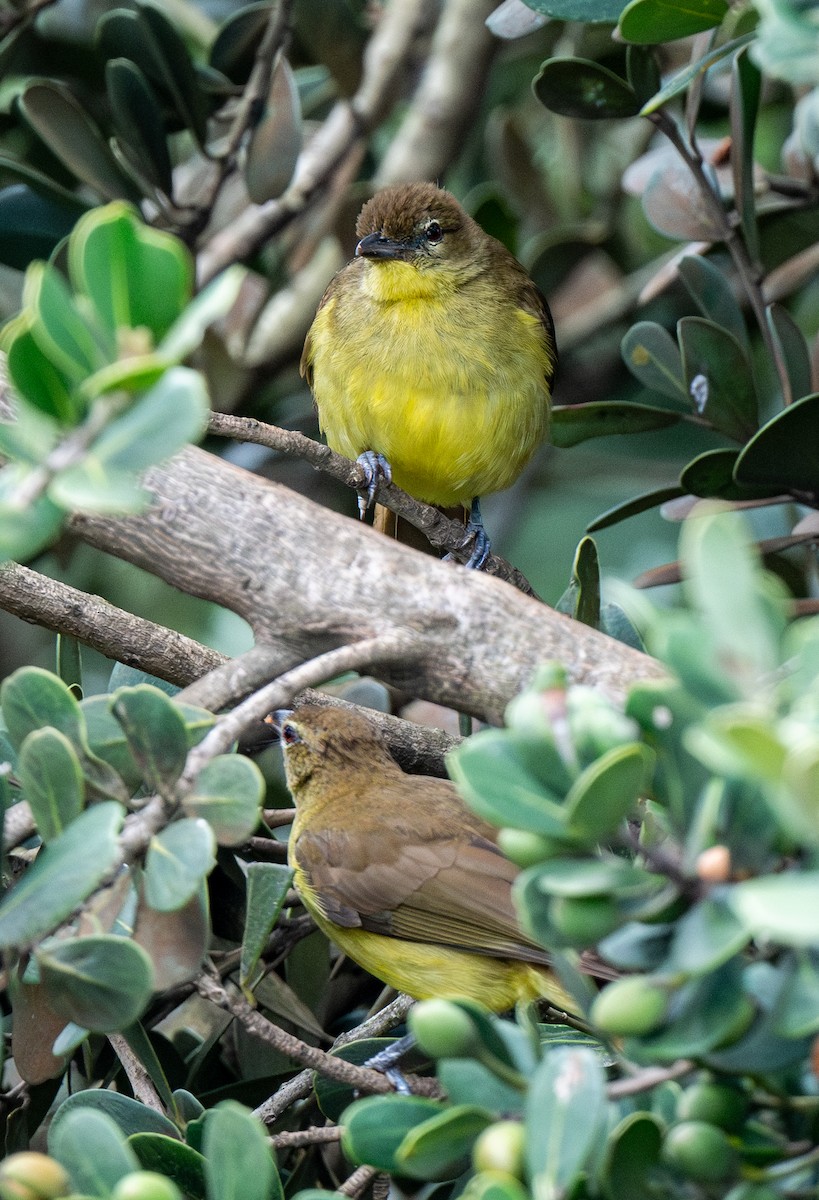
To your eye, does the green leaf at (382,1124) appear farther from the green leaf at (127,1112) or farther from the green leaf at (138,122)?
the green leaf at (138,122)

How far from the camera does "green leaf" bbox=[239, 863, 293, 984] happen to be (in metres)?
1.90

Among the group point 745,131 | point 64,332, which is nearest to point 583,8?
point 745,131

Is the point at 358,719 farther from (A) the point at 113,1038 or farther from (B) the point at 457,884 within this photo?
(A) the point at 113,1038

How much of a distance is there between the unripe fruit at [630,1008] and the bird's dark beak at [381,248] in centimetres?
313

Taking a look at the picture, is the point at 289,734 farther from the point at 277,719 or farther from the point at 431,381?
the point at 431,381

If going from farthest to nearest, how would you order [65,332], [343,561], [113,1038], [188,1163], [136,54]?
[136,54] → [113,1038] → [343,561] → [188,1163] → [65,332]

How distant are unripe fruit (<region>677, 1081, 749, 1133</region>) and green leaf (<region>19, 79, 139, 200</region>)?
319 centimetres

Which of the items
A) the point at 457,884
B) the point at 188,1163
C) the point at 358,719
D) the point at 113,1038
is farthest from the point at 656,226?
the point at 188,1163

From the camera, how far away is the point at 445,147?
4914 mm

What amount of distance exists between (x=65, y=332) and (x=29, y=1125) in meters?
1.67

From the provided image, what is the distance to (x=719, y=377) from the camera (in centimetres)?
295

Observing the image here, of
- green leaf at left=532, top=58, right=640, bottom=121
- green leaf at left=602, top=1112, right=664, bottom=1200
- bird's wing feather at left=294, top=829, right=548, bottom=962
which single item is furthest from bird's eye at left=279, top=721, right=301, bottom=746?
green leaf at left=602, top=1112, right=664, bottom=1200

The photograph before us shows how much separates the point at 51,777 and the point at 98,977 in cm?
21

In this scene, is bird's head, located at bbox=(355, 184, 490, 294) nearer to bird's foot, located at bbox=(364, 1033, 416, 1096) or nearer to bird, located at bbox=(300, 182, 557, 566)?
bird, located at bbox=(300, 182, 557, 566)
